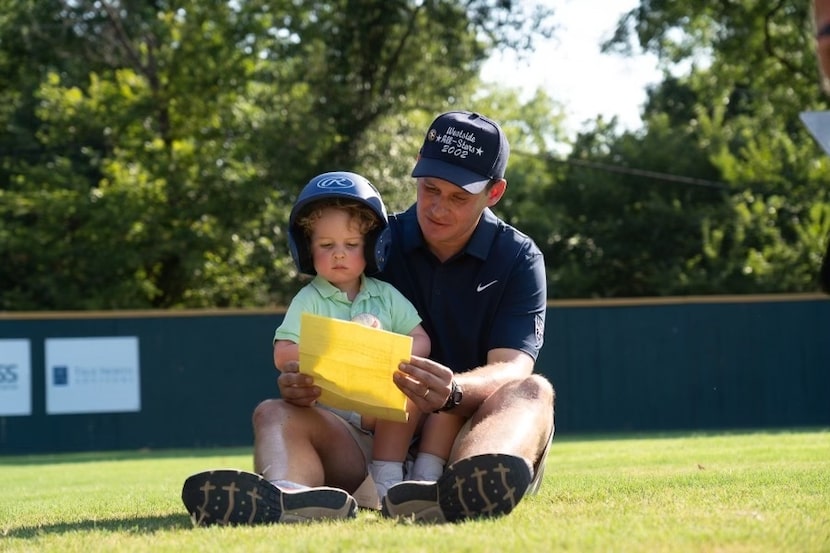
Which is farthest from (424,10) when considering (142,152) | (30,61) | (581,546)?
(581,546)

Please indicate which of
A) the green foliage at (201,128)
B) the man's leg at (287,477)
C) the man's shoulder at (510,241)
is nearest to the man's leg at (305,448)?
the man's leg at (287,477)

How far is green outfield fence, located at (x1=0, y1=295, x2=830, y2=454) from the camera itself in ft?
57.2

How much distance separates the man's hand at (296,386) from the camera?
14.1 feet

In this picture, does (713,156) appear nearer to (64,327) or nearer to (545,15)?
(545,15)

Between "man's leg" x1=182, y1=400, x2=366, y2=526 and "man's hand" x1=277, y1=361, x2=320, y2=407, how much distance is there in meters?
0.08

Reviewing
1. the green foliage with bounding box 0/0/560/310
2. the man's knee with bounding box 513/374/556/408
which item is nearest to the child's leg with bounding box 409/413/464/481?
the man's knee with bounding box 513/374/556/408

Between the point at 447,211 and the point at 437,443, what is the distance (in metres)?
0.86

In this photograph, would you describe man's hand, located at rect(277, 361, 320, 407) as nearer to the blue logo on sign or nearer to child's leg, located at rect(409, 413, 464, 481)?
child's leg, located at rect(409, 413, 464, 481)

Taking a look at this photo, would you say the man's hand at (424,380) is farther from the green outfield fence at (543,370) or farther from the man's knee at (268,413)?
the green outfield fence at (543,370)

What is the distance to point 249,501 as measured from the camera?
4000 mm

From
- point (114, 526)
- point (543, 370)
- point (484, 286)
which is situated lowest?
point (543, 370)

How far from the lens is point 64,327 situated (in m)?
17.5

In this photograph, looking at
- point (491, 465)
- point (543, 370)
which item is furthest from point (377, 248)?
point (543, 370)

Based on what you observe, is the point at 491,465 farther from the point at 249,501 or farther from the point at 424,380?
the point at 249,501
